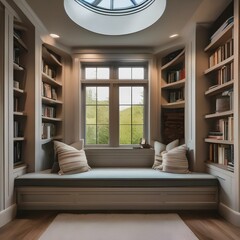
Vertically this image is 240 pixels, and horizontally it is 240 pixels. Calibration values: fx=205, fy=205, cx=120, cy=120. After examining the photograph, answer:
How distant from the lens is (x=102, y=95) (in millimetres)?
3965

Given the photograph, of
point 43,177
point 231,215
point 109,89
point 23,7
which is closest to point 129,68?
point 109,89

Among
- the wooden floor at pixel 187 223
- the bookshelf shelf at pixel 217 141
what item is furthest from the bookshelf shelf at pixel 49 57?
the bookshelf shelf at pixel 217 141

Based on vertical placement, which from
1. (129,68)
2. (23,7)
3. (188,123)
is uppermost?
(23,7)

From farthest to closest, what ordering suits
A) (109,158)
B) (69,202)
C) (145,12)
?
(109,158), (145,12), (69,202)

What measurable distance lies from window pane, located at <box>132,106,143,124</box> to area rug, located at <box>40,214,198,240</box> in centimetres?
180

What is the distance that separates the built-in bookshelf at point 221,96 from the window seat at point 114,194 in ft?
1.32

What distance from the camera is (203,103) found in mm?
3033

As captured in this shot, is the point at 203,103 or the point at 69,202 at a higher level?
the point at 203,103

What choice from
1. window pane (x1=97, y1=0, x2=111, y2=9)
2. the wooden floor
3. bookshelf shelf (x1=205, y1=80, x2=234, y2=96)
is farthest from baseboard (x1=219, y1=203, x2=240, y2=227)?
window pane (x1=97, y1=0, x2=111, y2=9)

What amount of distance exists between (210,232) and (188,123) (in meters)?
1.58

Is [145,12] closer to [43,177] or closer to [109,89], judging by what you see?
[109,89]

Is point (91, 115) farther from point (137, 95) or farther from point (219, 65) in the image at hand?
point (219, 65)

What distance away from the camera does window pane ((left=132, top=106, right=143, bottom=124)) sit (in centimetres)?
396

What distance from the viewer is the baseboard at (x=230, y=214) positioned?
2330mm
